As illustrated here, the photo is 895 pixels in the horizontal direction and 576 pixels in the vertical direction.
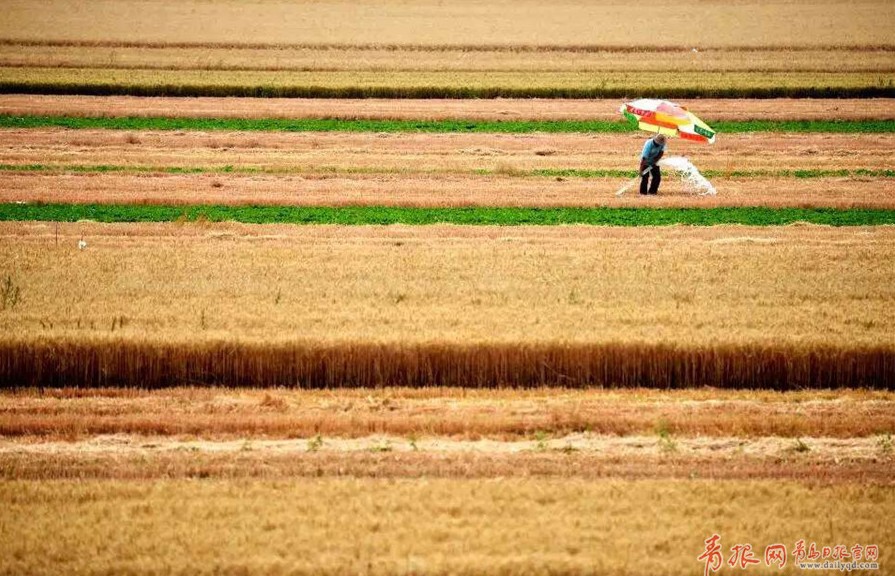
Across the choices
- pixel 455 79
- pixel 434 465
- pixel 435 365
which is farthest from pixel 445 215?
pixel 455 79

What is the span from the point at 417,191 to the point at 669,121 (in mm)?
5958

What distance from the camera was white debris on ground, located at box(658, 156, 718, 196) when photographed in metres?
27.5

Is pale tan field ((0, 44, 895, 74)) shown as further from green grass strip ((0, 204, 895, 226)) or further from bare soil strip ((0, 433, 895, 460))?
bare soil strip ((0, 433, 895, 460))

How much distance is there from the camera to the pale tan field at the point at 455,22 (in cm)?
5825

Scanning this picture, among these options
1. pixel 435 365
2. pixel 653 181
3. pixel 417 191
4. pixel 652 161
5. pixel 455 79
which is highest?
pixel 455 79

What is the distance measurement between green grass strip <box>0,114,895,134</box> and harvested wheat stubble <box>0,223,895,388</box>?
13981 mm

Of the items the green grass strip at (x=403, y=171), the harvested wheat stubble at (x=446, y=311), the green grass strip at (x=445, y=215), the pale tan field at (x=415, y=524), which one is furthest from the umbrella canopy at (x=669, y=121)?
the pale tan field at (x=415, y=524)

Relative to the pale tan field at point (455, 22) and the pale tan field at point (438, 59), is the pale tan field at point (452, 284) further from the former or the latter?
the pale tan field at point (455, 22)

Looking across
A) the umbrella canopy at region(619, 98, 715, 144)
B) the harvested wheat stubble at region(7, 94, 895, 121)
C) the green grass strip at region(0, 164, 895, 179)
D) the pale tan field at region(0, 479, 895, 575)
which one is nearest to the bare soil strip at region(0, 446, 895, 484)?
the pale tan field at region(0, 479, 895, 575)

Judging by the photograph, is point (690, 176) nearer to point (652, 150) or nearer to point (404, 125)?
point (652, 150)

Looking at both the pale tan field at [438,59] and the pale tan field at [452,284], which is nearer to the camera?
the pale tan field at [452,284]

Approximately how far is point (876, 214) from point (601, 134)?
11.2 metres

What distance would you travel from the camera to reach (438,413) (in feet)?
49.5

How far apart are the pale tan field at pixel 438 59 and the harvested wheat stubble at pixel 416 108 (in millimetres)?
6825
